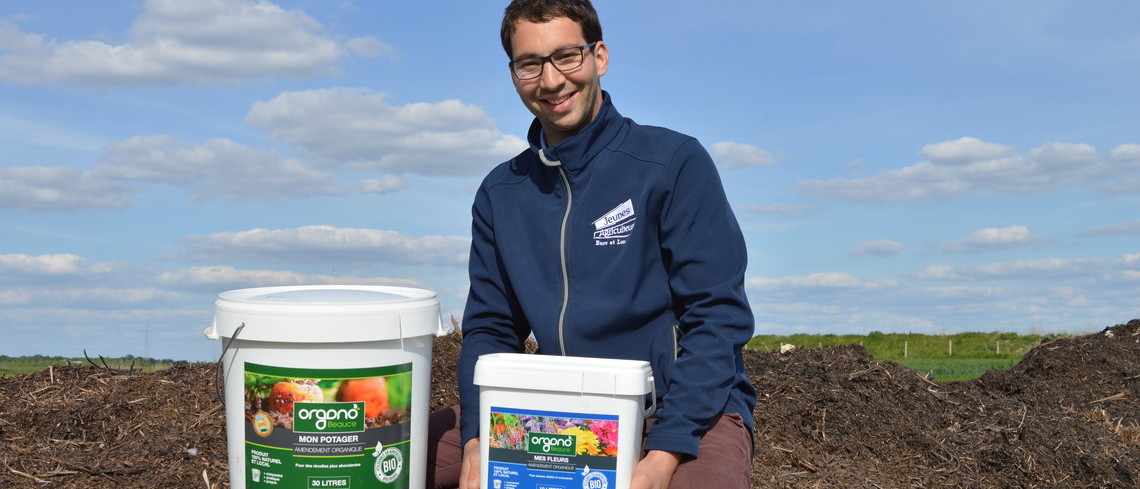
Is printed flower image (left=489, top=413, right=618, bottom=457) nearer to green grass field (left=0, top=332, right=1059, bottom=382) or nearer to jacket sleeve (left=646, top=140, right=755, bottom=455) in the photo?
jacket sleeve (left=646, top=140, right=755, bottom=455)

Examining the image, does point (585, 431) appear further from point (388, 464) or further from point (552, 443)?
point (388, 464)

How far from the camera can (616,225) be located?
342 cm

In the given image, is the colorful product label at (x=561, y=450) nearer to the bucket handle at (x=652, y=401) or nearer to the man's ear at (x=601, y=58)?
the bucket handle at (x=652, y=401)

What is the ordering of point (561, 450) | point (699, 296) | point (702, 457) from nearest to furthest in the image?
point (561, 450) → point (702, 457) → point (699, 296)

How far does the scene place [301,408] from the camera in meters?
3.06

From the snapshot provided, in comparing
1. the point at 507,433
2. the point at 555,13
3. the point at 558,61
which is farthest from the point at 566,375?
the point at 555,13

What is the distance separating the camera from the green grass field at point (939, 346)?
1599 cm

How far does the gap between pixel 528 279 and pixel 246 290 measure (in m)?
1.06

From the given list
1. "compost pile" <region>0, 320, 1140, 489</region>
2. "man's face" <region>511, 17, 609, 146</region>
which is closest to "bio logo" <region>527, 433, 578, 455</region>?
"man's face" <region>511, 17, 609, 146</region>

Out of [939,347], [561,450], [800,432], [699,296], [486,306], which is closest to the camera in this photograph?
[561,450]

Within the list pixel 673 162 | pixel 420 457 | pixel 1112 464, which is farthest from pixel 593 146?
pixel 1112 464

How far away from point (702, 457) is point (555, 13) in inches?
67.1

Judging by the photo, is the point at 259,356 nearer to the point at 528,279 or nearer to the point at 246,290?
the point at 246,290

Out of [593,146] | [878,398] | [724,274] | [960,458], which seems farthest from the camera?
[878,398]
